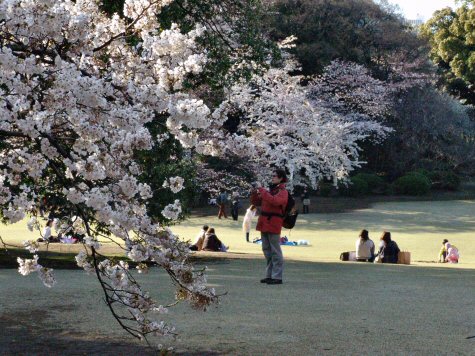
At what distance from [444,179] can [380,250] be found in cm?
2950

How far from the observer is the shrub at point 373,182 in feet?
153

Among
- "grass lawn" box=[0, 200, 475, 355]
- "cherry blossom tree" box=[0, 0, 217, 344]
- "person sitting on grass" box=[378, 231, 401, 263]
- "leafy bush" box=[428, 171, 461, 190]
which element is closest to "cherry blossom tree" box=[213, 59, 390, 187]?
"leafy bush" box=[428, 171, 461, 190]

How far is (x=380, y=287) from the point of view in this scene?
1286 cm

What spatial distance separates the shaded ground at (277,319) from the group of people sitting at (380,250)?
228 inches

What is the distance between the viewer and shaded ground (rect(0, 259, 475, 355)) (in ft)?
24.5

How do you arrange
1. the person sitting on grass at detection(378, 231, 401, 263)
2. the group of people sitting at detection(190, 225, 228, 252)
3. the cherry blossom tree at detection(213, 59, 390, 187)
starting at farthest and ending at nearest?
the cherry blossom tree at detection(213, 59, 390, 187) → the group of people sitting at detection(190, 225, 228, 252) → the person sitting on grass at detection(378, 231, 401, 263)

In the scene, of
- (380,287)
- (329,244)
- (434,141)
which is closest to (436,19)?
(434,141)

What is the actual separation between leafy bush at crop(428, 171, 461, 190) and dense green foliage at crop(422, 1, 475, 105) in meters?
8.61

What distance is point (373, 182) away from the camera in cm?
4684

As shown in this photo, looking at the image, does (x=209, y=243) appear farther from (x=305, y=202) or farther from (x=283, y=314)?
(x=305, y=202)

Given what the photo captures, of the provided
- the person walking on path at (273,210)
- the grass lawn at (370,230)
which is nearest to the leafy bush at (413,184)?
the grass lawn at (370,230)

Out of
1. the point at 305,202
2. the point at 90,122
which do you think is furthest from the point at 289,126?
the point at 90,122

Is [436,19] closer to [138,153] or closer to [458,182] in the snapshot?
[458,182]

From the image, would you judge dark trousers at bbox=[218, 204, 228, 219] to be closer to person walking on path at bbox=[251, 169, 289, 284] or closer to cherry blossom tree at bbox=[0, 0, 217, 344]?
person walking on path at bbox=[251, 169, 289, 284]
